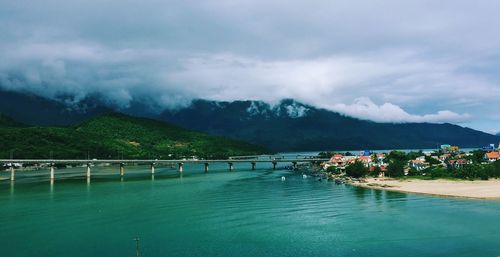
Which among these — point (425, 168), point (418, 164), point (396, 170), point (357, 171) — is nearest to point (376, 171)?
point (357, 171)

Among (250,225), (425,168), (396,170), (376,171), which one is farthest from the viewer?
(425,168)

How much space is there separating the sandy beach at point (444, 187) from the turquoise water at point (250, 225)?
17.4 ft

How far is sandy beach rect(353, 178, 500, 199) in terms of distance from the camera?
74500mm

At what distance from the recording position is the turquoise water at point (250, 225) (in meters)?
40.9

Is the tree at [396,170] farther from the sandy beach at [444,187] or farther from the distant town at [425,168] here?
the sandy beach at [444,187]

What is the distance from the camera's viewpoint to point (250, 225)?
52.4m

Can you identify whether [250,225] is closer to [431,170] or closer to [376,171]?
[376,171]

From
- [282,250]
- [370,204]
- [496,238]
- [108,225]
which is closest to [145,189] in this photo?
[108,225]

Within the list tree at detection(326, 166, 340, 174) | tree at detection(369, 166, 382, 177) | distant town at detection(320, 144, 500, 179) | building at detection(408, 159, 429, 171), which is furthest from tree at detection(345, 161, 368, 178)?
building at detection(408, 159, 429, 171)

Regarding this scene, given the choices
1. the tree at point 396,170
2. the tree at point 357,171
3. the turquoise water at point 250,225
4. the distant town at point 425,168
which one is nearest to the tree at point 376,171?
the distant town at point 425,168

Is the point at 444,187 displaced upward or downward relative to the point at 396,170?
downward

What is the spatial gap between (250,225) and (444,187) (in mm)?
52262

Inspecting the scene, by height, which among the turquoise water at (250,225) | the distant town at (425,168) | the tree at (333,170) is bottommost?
the turquoise water at (250,225)

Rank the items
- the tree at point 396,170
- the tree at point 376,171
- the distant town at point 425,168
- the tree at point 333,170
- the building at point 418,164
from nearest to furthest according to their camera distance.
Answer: the distant town at point 425,168 < the tree at point 396,170 < the tree at point 376,171 < the building at point 418,164 < the tree at point 333,170
